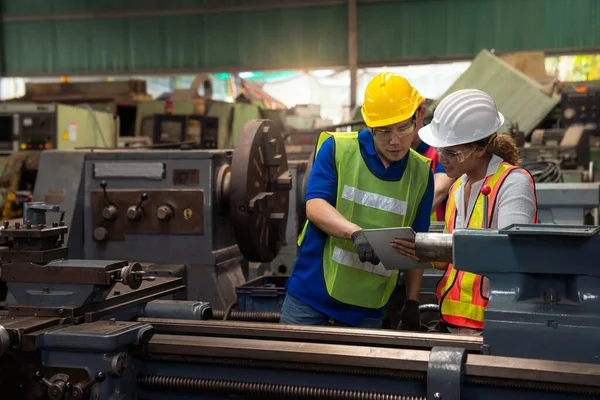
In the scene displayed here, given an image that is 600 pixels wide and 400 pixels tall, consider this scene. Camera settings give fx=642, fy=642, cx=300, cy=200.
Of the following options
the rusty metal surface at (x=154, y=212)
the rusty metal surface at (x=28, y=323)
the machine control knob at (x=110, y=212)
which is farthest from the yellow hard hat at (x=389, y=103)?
the machine control knob at (x=110, y=212)

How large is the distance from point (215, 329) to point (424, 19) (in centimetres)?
593

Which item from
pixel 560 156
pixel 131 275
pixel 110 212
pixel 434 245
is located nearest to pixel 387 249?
pixel 434 245

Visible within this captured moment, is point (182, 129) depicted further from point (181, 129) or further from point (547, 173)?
point (547, 173)

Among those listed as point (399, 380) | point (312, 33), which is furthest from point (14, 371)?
point (312, 33)

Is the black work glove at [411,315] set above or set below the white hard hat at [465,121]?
below

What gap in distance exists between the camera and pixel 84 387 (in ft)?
3.90

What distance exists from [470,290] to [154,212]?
1448 mm

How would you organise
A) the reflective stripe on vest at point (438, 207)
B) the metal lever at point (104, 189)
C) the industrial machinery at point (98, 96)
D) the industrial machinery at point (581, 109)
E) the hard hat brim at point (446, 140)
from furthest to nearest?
the industrial machinery at point (98, 96)
the industrial machinery at point (581, 109)
the metal lever at point (104, 189)
the reflective stripe on vest at point (438, 207)
the hard hat brim at point (446, 140)

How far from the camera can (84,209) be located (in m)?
2.59

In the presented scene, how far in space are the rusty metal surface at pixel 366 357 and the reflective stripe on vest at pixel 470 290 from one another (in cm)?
30

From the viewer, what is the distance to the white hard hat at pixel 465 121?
1456mm

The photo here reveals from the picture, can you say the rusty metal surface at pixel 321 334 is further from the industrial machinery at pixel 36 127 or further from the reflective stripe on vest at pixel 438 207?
the industrial machinery at pixel 36 127

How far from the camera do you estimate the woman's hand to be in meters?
1.31

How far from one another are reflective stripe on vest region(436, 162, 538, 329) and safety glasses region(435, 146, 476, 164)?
73mm
